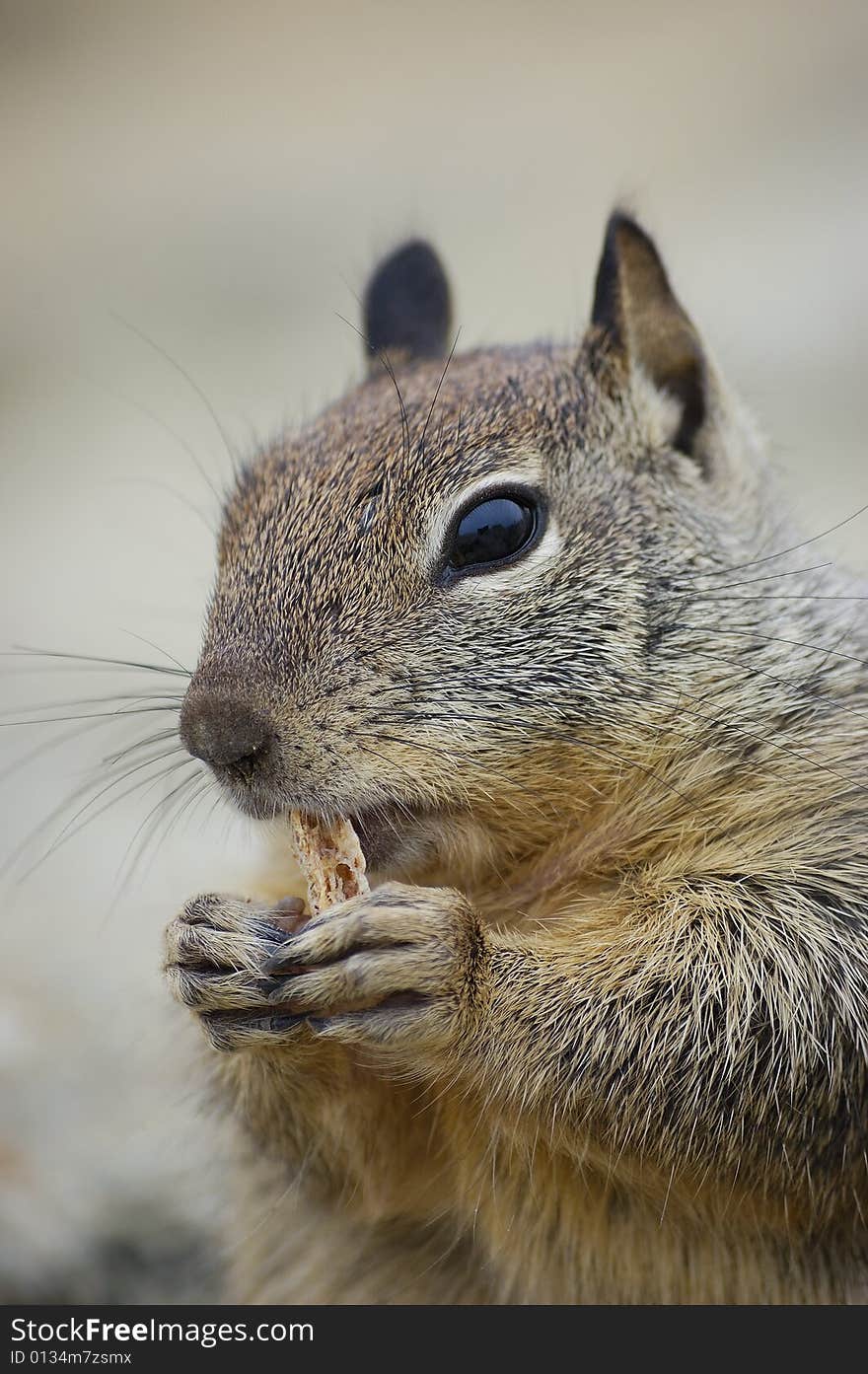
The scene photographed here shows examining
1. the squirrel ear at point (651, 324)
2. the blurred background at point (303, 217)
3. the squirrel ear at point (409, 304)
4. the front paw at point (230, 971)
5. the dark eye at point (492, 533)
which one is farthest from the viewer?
the blurred background at point (303, 217)

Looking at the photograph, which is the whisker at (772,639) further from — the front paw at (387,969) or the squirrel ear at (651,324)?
the front paw at (387,969)

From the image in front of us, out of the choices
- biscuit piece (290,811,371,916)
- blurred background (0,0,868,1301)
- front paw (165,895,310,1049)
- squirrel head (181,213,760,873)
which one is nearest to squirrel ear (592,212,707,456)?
squirrel head (181,213,760,873)

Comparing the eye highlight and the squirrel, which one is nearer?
the squirrel

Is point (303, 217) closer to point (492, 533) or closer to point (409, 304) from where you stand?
point (409, 304)

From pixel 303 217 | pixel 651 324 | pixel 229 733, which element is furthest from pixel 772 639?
pixel 303 217

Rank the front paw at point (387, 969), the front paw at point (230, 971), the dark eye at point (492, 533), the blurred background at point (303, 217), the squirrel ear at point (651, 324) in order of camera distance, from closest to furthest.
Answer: the front paw at point (387, 969) → the front paw at point (230, 971) → the dark eye at point (492, 533) → the squirrel ear at point (651, 324) → the blurred background at point (303, 217)

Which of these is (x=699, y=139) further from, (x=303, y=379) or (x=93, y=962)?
(x=93, y=962)

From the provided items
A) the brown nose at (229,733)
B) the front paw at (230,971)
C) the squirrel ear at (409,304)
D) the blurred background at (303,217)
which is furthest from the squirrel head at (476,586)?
the blurred background at (303,217)

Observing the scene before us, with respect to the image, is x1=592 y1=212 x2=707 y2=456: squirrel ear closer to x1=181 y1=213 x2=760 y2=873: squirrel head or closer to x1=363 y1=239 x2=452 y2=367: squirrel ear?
x1=181 y1=213 x2=760 y2=873: squirrel head

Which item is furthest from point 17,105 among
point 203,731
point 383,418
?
point 203,731
